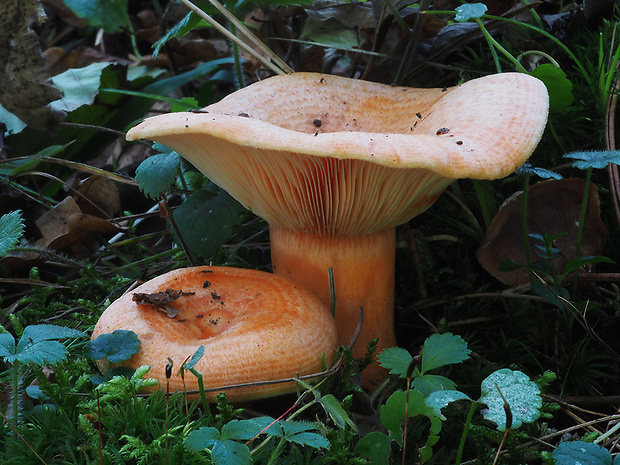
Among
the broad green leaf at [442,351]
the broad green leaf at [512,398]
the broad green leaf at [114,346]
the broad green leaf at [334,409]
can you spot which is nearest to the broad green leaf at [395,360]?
the broad green leaf at [442,351]

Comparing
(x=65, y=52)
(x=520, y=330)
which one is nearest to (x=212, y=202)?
(x=520, y=330)

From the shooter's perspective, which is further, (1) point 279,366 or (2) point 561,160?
(2) point 561,160

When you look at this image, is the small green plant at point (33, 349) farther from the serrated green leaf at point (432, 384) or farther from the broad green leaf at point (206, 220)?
the serrated green leaf at point (432, 384)

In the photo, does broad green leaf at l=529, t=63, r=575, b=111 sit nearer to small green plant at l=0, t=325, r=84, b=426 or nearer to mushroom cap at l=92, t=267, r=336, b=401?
mushroom cap at l=92, t=267, r=336, b=401

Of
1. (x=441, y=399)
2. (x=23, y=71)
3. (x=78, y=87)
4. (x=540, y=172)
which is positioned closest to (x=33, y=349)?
(x=441, y=399)

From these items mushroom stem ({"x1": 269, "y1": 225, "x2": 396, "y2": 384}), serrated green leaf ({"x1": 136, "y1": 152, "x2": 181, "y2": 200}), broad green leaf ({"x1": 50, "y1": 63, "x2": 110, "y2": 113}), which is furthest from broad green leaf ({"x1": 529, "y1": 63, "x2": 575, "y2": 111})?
broad green leaf ({"x1": 50, "y1": 63, "x2": 110, "y2": 113})

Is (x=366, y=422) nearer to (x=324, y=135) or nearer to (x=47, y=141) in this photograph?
(x=324, y=135)
